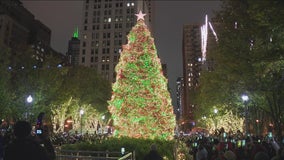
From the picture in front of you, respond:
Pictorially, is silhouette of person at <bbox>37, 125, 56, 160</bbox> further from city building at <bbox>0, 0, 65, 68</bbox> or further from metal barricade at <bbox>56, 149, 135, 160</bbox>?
city building at <bbox>0, 0, 65, 68</bbox>

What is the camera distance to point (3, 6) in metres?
140

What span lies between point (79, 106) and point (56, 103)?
1130cm

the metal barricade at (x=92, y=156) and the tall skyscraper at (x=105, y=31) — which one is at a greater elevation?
the tall skyscraper at (x=105, y=31)

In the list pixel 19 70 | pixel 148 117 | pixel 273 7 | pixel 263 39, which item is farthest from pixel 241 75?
pixel 19 70

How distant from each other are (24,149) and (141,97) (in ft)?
65.3

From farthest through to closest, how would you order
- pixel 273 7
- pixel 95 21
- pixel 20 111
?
1. pixel 95 21
2. pixel 20 111
3. pixel 273 7

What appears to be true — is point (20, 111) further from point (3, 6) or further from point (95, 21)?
point (3, 6)

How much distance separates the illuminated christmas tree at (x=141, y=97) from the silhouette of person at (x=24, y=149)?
63.5 feet

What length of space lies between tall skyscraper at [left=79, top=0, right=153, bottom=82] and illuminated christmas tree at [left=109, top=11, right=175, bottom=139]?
300 ft

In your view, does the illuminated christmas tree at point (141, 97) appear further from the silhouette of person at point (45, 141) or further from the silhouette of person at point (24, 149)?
the silhouette of person at point (24, 149)

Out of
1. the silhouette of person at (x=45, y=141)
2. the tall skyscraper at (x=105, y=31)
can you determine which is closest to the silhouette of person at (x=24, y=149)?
the silhouette of person at (x=45, y=141)

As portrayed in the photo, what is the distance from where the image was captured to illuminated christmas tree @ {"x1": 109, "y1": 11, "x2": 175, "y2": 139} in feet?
78.6

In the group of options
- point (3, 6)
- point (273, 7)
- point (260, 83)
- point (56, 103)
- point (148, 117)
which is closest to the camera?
point (273, 7)

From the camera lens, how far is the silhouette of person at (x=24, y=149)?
174 inches
